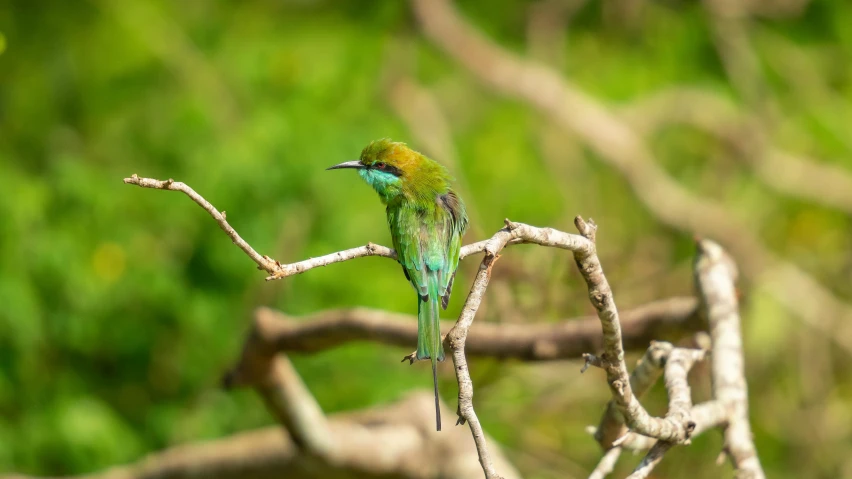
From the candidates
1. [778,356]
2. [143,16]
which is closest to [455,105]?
[143,16]

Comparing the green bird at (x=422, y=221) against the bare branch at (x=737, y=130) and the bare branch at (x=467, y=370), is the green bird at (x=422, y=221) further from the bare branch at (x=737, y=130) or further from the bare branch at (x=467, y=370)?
the bare branch at (x=737, y=130)

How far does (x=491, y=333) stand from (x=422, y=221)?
857mm

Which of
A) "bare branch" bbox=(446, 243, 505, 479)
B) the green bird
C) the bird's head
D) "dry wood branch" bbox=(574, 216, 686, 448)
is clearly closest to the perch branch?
"dry wood branch" bbox=(574, 216, 686, 448)

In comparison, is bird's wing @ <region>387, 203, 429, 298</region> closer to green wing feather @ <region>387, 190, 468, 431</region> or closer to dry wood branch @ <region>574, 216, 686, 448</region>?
green wing feather @ <region>387, 190, 468, 431</region>

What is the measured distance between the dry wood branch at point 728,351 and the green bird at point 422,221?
607mm

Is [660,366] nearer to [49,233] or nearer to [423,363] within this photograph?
[423,363]

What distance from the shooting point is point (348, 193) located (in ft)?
15.1

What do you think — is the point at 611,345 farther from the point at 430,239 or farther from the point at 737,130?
the point at 737,130

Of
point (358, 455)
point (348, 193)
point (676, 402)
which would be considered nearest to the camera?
point (676, 402)

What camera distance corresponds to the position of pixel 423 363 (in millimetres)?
4223

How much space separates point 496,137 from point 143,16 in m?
2.45

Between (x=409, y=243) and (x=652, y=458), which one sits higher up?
(x=409, y=243)

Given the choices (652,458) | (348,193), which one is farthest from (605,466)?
(348,193)

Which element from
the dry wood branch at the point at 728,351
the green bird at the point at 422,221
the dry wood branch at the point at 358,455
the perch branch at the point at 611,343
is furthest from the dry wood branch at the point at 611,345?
the dry wood branch at the point at 358,455
